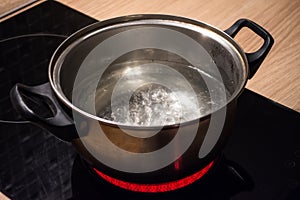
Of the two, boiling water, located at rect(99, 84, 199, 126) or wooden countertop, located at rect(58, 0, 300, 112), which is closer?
boiling water, located at rect(99, 84, 199, 126)

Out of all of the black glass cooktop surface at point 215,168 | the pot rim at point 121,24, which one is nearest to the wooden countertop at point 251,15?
the black glass cooktop surface at point 215,168

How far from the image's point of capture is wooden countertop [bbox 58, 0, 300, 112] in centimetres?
98

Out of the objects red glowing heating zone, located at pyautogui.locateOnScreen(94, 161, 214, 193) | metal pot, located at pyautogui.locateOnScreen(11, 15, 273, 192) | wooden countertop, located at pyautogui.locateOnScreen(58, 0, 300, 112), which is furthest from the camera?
wooden countertop, located at pyautogui.locateOnScreen(58, 0, 300, 112)

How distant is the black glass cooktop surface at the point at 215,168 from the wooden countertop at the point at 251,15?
96 millimetres

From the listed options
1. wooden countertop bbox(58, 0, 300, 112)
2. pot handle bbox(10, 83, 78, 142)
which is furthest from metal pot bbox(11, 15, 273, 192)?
wooden countertop bbox(58, 0, 300, 112)

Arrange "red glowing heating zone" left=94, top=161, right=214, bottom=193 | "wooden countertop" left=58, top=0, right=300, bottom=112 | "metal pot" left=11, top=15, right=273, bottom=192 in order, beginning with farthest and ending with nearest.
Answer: "wooden countertop" left=58, top=0, right=300, bottom=112, "red glowing heating zone" left=94, top=161, right=214, bottom=193, "metal pot" left=11, top=15, right=273, bottom=192

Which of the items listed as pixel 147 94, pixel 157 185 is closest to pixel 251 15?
pixel 147 94

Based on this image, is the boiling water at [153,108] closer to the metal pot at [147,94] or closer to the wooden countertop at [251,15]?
the metal pot at [147,94]

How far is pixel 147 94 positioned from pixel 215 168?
0.16m

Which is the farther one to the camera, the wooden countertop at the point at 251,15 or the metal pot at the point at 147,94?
the wooden countertop at the point at 251,15

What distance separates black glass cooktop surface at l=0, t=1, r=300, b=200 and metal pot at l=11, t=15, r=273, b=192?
3 cm

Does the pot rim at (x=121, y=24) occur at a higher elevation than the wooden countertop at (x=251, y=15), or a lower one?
higher

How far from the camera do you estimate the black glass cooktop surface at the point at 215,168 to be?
76 cm

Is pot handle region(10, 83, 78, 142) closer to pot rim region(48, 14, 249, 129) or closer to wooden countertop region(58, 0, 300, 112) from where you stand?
pot rim region(48, 14, 249, 129)
